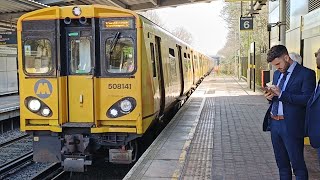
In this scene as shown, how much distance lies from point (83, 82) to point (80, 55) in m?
A: 0.50

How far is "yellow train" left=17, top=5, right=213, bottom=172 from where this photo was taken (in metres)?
7.13

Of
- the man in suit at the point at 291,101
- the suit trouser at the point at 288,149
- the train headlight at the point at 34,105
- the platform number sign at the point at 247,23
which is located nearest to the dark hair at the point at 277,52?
the man in suit at the point at 291,101

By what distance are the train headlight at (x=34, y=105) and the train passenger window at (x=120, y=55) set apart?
1358 millimetres

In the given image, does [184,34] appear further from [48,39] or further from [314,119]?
[314,119]

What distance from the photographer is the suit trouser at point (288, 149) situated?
455cm

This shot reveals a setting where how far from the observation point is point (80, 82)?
7293 millimetres

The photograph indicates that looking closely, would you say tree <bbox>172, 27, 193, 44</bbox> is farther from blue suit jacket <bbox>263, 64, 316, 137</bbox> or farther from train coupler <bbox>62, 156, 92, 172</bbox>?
blue suit jacket <bbox>263, 64, 316, 137</bbox>

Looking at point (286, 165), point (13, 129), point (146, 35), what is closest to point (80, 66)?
point (146, 35)

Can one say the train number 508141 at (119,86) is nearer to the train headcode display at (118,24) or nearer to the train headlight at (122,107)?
the train headlight at (122,107)

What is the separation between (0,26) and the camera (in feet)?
65.5

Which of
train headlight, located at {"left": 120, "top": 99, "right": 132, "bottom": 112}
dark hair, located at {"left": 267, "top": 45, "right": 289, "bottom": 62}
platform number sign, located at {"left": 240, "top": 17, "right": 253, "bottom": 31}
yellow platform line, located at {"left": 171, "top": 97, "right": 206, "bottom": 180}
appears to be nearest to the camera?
dark hair, located at {"left": 267, "top": 45, "right": 289, "bottom": 62}

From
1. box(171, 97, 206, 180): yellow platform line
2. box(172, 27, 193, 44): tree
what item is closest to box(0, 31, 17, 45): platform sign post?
box(171, 97, 206, 180): yellow platform line

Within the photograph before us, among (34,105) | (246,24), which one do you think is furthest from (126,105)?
(246,24)

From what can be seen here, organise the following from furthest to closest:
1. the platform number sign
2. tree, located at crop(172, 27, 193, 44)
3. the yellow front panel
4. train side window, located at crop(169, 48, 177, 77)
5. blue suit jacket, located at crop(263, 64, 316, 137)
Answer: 1. tree, located at crop(172, 27, 193, 44)
2. the platform number sign
3. train side window, located at crop(169, 48, 177, 77)
4. the yellow front panel
5. blue suit jacket, located at crop(263, 64, 316, 137)
